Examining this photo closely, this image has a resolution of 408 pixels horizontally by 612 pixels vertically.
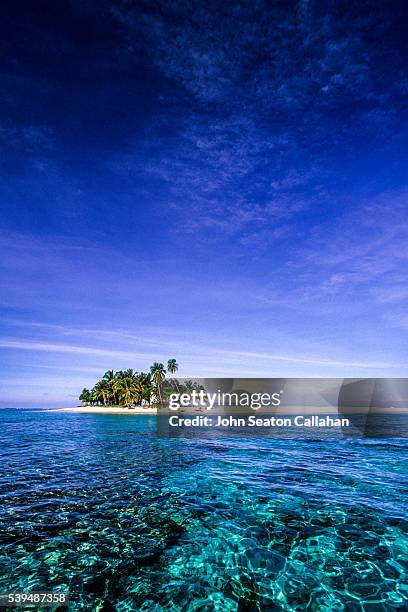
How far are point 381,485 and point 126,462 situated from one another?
16.4m

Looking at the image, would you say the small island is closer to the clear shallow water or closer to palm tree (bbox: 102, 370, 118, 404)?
palm tree (bbox: 102, 370, 118, 404)

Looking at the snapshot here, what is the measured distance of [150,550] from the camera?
905 cm

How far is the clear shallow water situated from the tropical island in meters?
96.7

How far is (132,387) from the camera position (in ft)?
382

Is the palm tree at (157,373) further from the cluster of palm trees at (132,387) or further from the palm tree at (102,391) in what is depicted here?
the palm tree at (102,391)

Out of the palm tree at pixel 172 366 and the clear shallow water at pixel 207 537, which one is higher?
the palm tree at pixel 172 366

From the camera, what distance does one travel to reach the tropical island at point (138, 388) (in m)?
115

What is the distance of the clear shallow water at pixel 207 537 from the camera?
712 centimetres

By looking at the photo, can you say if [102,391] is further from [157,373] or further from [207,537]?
[207,537]

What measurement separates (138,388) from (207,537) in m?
113

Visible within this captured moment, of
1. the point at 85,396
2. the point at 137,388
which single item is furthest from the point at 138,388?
the point at 85,396

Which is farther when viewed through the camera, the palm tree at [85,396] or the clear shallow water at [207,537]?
the palm tree at [85,396]

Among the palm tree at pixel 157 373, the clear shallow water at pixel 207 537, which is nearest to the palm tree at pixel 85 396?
the palm tree at pixel 157 373

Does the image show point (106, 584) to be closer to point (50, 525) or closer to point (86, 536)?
point (86, 536)
